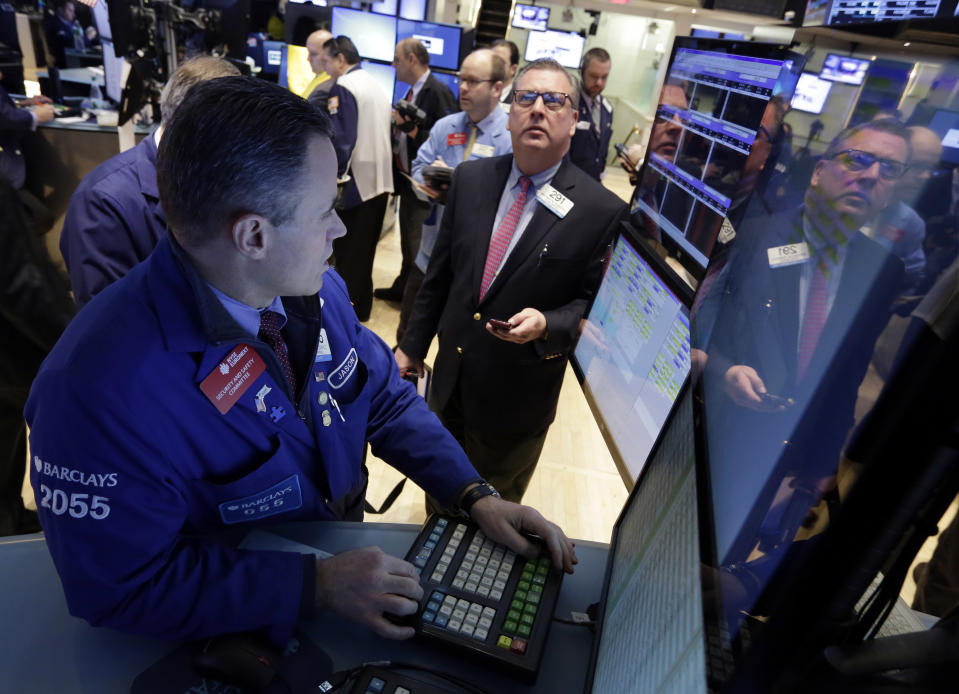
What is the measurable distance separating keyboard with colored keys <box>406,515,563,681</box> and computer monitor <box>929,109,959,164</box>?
79cm

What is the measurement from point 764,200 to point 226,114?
774 mm

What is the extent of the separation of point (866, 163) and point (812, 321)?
140mm

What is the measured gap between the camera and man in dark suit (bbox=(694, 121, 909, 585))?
1.38 ft

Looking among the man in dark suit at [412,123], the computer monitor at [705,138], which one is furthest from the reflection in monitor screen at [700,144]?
the man in dark suit at [412,123]

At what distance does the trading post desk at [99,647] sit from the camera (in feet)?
2.68

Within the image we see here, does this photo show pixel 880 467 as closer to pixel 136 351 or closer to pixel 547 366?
pixel 136 351

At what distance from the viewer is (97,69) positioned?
203 inches

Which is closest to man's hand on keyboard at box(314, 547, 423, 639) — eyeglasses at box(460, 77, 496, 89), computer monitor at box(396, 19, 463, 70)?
eyeglasses at box(460, 77, 496, 89)

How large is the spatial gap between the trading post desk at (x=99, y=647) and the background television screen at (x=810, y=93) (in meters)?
0.83

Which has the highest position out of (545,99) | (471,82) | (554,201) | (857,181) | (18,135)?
(857,181)

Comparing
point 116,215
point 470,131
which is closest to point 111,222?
point 116,215

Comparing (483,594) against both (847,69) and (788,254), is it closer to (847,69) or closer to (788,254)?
(788,254)

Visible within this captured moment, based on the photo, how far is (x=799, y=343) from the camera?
1.83 feet

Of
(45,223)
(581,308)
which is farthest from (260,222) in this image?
(45,223)
